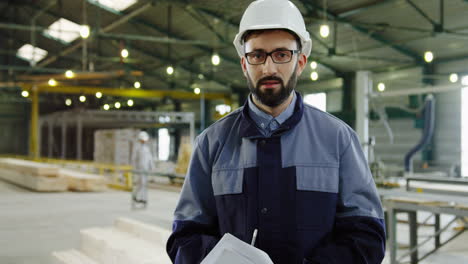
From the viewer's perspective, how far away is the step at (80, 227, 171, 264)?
522cm

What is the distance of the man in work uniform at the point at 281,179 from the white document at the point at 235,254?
15 centimetres

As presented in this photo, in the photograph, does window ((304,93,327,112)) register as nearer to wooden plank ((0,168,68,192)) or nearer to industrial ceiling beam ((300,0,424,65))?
industrial ceiling beam ((300,0,424,65))

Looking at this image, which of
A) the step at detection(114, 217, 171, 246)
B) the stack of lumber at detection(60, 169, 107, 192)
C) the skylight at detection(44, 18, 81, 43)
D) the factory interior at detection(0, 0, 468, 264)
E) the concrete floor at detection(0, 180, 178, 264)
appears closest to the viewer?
the step at detection(114, 217, 171, 246)

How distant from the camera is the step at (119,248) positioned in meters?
5.22

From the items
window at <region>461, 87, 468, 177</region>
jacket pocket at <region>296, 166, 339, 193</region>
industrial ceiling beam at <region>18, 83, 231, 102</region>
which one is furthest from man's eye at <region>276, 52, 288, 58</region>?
industrial ceiling beam at <region>18, 83, 231, 102</region>

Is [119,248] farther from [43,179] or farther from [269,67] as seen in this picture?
[43,179]

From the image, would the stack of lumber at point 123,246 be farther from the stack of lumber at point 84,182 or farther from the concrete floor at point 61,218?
the stack of lumber at point 84,182

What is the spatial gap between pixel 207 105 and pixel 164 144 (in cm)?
718

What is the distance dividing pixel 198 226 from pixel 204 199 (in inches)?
3.9

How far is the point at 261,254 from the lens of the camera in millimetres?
1393

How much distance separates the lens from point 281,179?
1.61 m

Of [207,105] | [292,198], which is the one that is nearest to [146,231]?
[292,198]

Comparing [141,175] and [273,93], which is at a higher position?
[273,93]

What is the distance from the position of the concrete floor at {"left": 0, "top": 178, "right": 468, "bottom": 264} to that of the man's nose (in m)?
5.70
